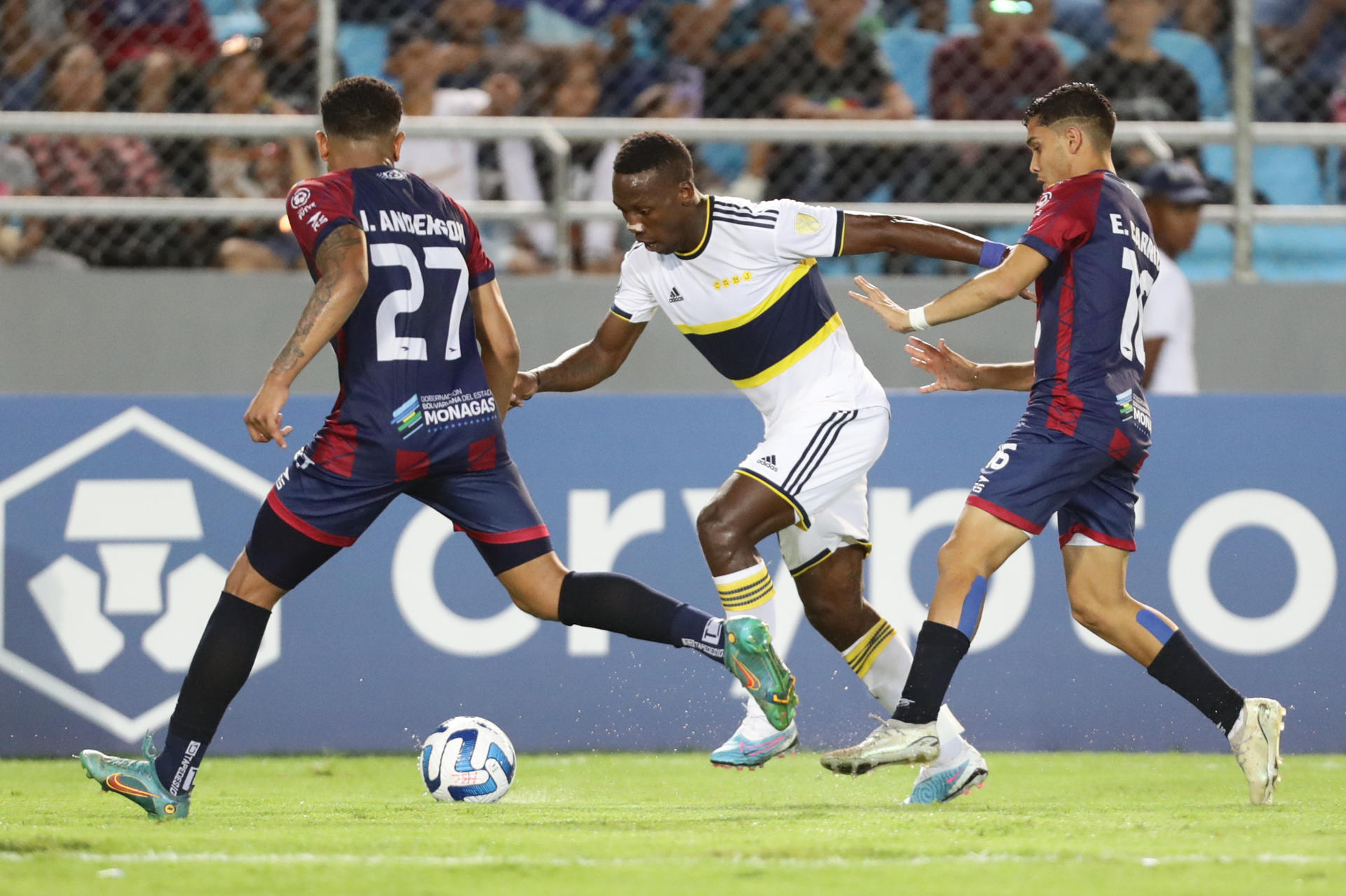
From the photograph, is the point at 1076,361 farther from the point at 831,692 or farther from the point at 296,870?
the point at 296,870

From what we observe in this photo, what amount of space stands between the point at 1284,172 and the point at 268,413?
6913 millimetres

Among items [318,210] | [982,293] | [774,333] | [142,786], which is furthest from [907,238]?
[142,786]

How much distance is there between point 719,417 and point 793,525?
1.76 metres

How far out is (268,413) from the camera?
183 inches

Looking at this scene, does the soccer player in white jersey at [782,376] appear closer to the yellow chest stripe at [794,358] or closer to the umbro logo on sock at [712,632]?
the yellow chest stripe at [794,358]

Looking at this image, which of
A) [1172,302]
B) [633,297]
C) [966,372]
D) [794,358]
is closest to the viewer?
[794,358]

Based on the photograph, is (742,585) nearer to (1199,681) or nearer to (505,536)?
(505,536)

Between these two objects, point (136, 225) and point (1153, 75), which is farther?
point (1153, 75)

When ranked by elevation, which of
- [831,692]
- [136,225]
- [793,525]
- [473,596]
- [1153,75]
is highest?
[1153,75]

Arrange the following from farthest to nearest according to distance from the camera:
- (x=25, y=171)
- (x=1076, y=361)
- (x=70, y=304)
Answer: (x=25, y=171), (x=70, y=304), (x=1076, y=361)

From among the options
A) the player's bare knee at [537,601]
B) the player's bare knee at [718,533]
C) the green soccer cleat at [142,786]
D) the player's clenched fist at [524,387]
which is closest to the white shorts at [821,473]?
the player's bare knee at [718,533]

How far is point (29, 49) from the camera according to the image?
338 inches

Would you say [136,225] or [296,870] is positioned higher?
[136,225]

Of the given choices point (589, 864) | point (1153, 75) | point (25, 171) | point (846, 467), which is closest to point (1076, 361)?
point (846, 467)
